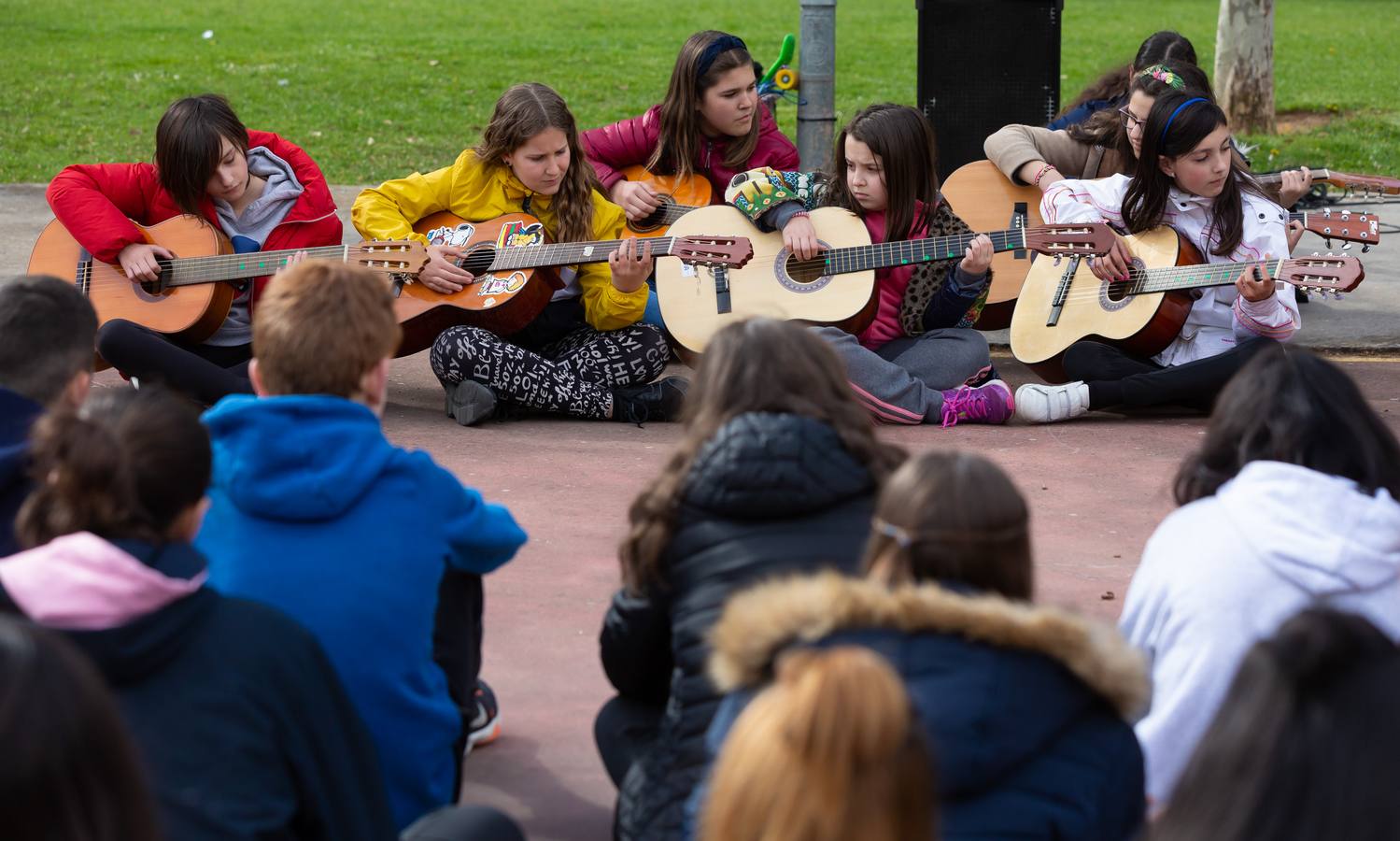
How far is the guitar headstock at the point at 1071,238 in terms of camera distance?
584cm

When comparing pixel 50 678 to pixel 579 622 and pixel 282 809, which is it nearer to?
pixel 282 809

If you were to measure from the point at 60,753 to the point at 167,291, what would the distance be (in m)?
4.60

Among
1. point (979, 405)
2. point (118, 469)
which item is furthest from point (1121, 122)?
point (118, 469)

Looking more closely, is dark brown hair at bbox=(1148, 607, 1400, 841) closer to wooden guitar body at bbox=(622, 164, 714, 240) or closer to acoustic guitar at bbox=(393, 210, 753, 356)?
acoustic guitar at bbox=(393, 210, 753, 356)

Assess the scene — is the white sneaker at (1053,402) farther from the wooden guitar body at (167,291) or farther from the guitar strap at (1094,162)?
the wooden guitar body at (167,291)

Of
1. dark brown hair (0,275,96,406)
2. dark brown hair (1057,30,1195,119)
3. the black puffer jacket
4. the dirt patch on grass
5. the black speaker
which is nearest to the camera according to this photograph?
the black puffer jacket

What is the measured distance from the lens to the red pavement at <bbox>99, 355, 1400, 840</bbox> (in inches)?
131

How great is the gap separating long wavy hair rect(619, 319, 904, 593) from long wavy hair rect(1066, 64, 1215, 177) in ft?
13.3

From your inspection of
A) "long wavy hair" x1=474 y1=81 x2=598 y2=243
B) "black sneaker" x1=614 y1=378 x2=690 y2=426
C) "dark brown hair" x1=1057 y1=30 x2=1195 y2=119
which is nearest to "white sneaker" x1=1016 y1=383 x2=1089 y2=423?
"black sneaker" x1=614 y1=378 x2=690 y2=426

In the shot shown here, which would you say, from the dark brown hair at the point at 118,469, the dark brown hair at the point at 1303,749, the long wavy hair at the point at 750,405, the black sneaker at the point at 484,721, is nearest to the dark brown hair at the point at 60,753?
the dark brown hair at the point at 118,469

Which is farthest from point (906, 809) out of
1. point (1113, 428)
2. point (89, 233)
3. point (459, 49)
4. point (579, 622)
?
point (459, 49)

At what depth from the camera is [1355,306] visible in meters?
7.44

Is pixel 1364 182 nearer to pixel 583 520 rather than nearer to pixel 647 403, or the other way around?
pixel 647 403

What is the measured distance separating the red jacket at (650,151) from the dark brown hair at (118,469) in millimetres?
4376
